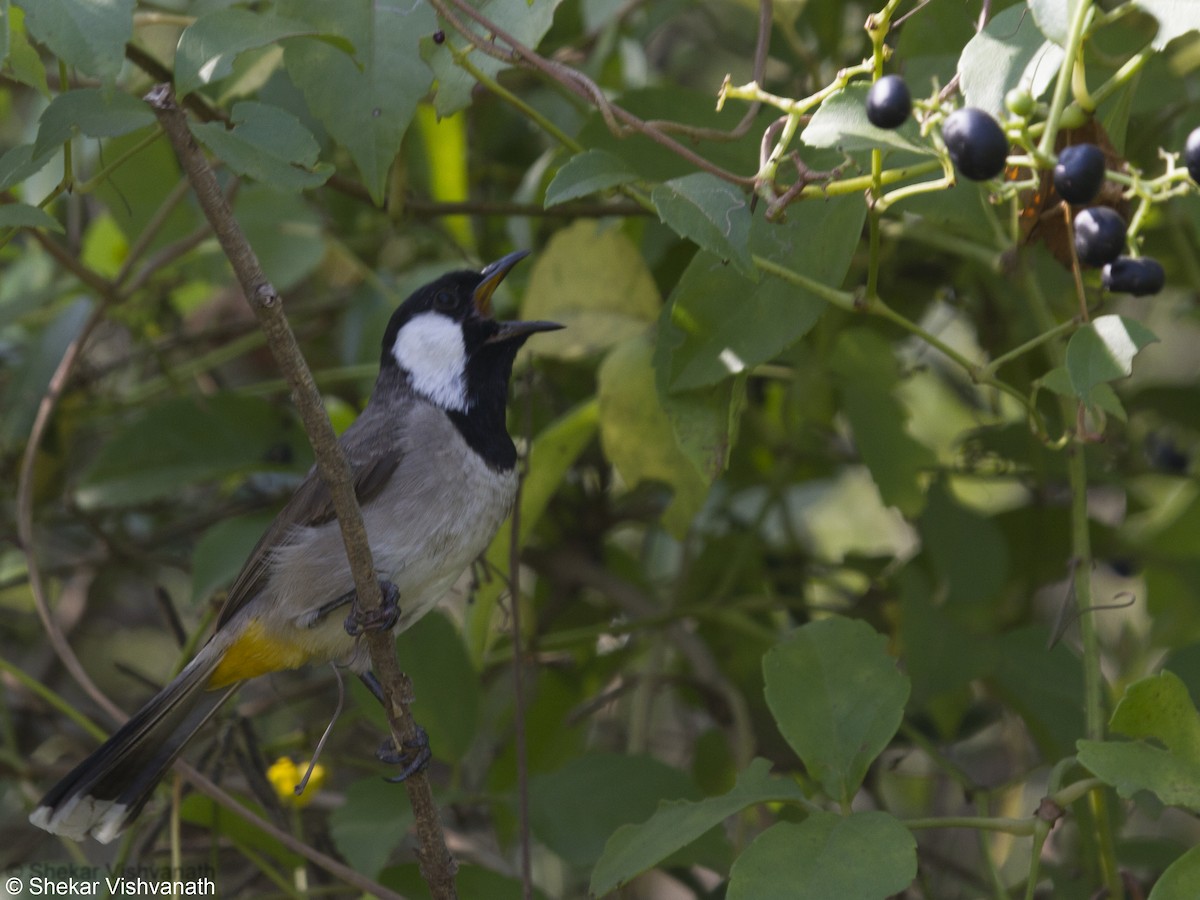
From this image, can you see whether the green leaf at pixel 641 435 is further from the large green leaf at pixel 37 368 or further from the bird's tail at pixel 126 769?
the large green leaf at pixel 37 368

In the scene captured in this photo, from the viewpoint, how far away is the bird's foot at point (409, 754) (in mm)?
2057

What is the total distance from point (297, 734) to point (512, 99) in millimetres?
1662

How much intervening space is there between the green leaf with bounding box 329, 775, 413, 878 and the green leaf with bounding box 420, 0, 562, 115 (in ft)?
3.77

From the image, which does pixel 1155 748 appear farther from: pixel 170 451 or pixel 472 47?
pixel 170 451

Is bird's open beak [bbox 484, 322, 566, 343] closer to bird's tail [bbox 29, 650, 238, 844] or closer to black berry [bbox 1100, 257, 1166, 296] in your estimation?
bird's tail [bbox 29, 650, 238, 844]

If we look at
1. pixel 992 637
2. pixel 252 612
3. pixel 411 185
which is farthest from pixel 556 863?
pixel 411 185

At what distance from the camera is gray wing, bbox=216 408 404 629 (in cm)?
257

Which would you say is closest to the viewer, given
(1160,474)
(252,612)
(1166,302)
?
(252,612)

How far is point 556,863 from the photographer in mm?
3385

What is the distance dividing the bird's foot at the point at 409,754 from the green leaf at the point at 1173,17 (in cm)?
133

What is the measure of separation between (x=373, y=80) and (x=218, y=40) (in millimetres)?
221

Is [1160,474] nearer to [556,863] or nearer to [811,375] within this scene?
[811,375]

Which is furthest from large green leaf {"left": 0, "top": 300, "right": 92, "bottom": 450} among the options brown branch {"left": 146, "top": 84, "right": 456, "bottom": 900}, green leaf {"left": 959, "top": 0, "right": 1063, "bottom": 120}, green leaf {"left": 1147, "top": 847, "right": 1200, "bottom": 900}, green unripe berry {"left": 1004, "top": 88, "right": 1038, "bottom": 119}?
green leaf {"left": 1147, "top": 847, "right": 1200, "bottom": 900}

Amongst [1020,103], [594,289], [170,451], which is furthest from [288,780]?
[1020,103]
